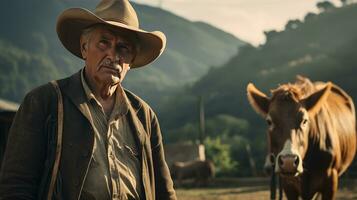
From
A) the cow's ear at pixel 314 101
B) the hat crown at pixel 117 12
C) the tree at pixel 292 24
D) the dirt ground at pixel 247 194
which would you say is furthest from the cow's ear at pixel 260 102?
the tree at pixel 292 24

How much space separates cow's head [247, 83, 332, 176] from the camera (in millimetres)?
5789

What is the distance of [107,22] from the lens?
2.68 metres

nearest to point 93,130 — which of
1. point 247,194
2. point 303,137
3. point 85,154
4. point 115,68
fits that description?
point 85,154

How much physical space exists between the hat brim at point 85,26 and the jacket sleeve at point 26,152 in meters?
0.51

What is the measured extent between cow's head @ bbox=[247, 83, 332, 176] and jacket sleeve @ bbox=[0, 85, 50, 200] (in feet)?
12.3

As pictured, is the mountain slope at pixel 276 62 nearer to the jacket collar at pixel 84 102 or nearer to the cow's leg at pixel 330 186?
the cow's leg at pixel 330 186

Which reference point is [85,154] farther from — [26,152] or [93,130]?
[26,152]

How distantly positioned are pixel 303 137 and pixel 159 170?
3.51 meters

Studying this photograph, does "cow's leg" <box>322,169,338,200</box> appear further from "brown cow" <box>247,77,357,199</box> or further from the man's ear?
the man's ear

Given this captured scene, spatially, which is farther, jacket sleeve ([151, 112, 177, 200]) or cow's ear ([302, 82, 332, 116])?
cow's ear ([302, 82, 332, 116])

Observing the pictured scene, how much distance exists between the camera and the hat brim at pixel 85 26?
2.75 meters

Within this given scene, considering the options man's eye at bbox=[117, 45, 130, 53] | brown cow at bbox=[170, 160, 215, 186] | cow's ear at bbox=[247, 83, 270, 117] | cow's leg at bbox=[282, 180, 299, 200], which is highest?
man's eye at bbox=[117, 45, 130, 53]

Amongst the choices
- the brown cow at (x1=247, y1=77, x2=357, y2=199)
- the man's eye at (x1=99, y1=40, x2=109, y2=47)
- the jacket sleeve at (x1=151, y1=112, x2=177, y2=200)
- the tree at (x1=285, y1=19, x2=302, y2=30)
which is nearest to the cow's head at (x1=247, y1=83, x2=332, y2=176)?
the brown cow at (x1=247, y1=77, x2=357, y2=199)

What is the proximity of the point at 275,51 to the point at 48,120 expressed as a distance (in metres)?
108
